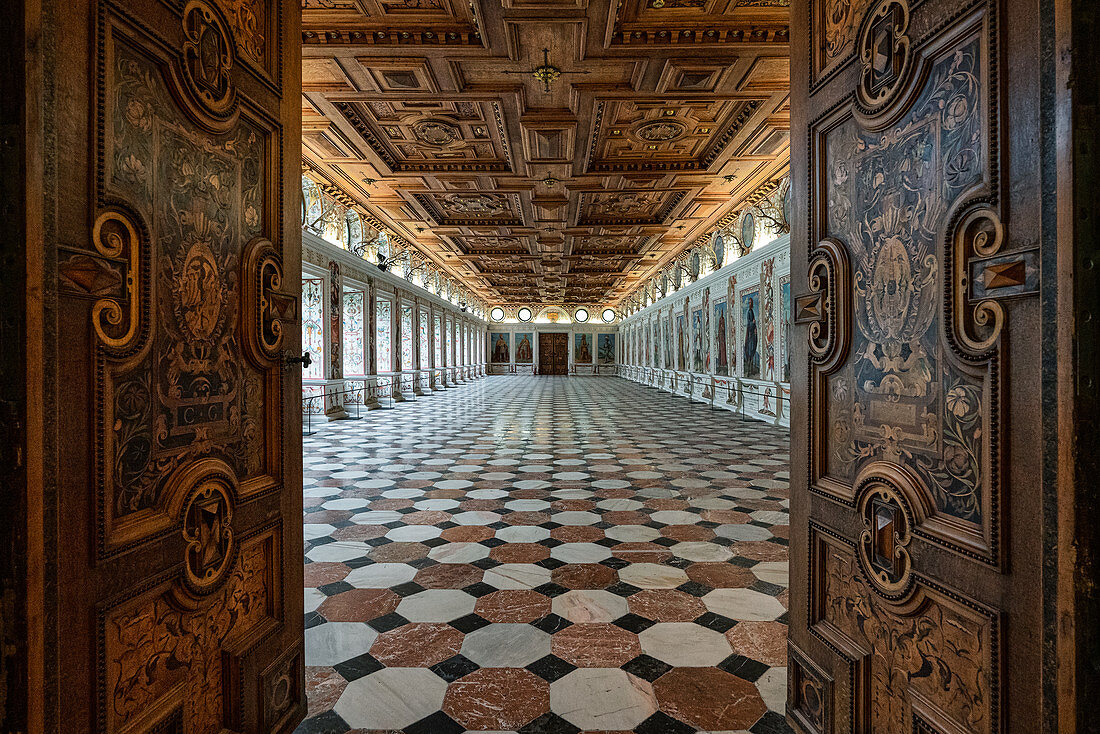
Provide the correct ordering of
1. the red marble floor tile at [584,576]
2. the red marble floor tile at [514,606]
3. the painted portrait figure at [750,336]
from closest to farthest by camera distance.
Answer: the red marble floor tile at [514,606] → the red marble floor tile at [584,576] → the painted portrait figure at [750,336]

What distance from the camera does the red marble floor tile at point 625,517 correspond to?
475cm

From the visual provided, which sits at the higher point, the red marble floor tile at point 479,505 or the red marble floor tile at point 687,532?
the red marble floor tile at point 479,505

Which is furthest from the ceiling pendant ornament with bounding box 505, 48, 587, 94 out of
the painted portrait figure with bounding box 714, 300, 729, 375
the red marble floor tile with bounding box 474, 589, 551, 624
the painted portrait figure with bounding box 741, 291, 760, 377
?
the painted portrait figure with bounding box 714, 300, 729, 375

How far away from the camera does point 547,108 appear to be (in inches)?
336

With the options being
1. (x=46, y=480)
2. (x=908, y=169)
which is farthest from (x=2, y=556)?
(x=908, y=169)

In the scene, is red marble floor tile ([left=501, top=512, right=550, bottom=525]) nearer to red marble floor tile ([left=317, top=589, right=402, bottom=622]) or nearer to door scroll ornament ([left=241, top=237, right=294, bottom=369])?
red marble floor tile ([left=317, top=589, right=402, bottom=622])

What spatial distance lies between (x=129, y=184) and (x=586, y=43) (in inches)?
267

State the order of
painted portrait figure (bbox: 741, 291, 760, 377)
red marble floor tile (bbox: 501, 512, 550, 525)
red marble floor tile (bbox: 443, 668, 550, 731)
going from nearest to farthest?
red marble floor tile (bbox: 443, 668, 550, 731)
red marble floor tile (bbox: 501, 512, 550, 525)
painted portrait figure (bbox: 741, 291, 760, 377)

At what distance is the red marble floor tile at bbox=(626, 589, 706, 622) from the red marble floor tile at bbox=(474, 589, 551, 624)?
578 mm

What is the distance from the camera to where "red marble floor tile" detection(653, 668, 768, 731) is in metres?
2.12

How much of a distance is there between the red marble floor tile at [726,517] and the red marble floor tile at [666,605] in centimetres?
165

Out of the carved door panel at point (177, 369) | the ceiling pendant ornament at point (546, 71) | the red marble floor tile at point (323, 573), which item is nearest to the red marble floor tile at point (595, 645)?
the carved door panel at point (177, 369)

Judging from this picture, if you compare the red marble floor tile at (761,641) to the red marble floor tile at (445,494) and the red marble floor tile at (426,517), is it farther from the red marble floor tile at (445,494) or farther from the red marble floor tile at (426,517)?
the red marble floor tile at (445,494)

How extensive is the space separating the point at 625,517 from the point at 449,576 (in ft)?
6.57
